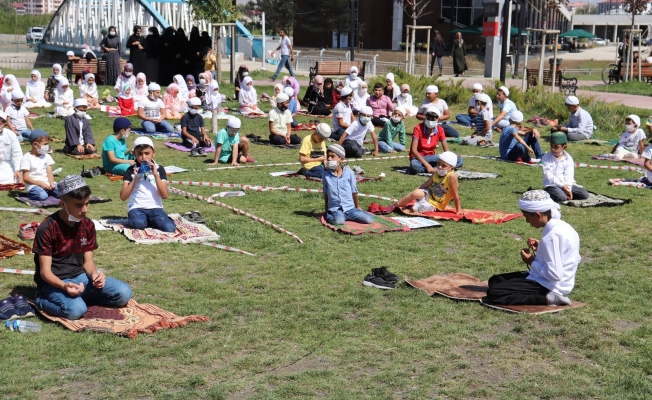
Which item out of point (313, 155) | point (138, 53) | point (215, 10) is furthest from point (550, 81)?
point (313, 155)

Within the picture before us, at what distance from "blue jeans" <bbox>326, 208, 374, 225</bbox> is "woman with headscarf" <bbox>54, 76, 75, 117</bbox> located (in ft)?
43.7

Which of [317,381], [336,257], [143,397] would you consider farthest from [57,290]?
[336,257]

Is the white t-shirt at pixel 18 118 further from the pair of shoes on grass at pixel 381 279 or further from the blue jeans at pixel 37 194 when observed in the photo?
the pair of shoes on grass at pixel 381 279

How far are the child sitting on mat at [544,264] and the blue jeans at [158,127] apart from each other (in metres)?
13.9

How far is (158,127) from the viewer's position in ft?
70.3

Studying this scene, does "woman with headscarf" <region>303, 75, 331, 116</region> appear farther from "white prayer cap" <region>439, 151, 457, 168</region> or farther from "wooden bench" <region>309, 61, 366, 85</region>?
"white prayer cap" <region>439, 151, 457, 168</region>

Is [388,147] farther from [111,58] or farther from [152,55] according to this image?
[111,58]

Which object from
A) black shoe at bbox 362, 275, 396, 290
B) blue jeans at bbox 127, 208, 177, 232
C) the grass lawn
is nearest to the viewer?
the grass lawn

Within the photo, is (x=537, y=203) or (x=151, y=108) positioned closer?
(x=537, y=203)

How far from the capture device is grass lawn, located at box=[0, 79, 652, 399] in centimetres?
668

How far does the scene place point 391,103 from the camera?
23.6 metres

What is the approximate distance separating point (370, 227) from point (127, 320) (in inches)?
190

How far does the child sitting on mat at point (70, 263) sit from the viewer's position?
25.0 feet

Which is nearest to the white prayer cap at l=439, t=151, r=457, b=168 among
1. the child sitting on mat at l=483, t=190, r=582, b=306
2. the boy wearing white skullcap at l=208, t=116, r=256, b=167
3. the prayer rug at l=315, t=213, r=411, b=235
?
the prayer rug at l=315, t=213, r=411, b=235
